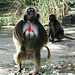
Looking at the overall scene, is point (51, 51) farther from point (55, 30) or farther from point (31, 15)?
point (31, 15)

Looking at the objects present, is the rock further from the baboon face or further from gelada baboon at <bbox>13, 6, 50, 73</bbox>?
the baboon face

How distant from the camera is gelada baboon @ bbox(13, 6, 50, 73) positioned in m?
4.59

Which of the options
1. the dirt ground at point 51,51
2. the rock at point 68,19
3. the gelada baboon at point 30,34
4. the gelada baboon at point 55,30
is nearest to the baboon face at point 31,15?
the gelada baboon at point 30,34

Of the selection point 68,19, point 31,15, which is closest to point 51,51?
point 31,15

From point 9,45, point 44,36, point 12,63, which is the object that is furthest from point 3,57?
point 44,36

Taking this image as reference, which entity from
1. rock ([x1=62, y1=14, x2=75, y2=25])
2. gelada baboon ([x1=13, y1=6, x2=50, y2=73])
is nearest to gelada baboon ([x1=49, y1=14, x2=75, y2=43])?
gelada baboon ([x1=13, y1=6, x2=50, y2=73])

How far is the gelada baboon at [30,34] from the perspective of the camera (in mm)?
4590

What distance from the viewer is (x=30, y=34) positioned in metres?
4.67

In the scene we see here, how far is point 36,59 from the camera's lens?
4.67 metres

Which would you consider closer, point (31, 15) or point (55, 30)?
point (31, 15)

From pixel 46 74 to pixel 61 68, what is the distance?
1.82 feet

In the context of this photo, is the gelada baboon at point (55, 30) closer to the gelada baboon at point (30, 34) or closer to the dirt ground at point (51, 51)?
the dirt ground at point (51, 51)

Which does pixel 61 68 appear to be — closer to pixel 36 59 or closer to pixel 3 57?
pixel 36 59

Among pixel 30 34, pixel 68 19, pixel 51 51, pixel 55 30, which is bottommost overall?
pixel 51 51
